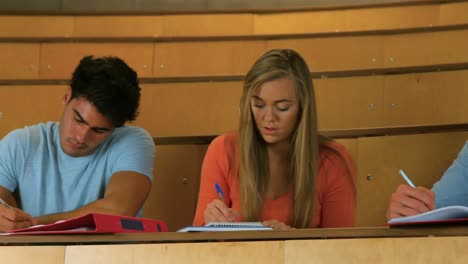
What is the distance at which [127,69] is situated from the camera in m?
1.00

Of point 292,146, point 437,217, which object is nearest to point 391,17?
point 292,146

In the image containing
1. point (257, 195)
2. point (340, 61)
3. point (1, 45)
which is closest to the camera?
point (257, 195)

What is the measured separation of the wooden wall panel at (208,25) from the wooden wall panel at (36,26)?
0.20m

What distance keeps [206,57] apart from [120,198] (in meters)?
0.69

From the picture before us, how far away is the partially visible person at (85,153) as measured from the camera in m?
0.97

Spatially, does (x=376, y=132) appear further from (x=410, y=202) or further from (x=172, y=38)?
(x=172, y=38)

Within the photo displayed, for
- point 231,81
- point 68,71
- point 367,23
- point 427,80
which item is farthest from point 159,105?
point 367,23

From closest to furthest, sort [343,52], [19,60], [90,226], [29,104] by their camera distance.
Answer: [90,226] → [29,104] → [343,52] → [19,60]

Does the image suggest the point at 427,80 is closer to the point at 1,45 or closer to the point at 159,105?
the point at 159,105

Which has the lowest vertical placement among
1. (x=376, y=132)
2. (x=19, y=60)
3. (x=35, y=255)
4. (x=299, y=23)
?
(x=35, y=255)

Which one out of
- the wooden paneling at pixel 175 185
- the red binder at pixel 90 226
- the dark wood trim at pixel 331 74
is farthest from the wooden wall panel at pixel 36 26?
the red binder at pixel 90 226

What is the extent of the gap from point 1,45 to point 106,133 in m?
0.70

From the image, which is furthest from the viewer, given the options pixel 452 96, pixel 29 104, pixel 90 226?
pixel 29 104

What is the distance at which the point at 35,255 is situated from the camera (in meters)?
0.63
